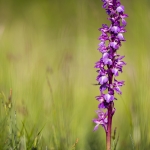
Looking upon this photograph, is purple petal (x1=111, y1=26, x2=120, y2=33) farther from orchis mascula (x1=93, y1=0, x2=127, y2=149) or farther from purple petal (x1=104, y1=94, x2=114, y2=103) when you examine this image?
purple petal (x1=104, y1=94, x2=114, y2=103)

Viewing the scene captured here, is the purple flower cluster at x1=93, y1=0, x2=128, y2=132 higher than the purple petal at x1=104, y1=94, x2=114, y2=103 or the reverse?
higher

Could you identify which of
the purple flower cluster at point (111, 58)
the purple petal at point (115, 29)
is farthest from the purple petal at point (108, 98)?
the purple petal at point (115, 29)

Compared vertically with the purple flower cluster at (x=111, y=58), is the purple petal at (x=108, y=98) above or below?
below

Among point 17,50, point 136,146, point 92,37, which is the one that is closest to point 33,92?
point 136,146

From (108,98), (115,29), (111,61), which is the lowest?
(108,98)

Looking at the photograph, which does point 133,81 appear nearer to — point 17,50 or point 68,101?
point 68,101

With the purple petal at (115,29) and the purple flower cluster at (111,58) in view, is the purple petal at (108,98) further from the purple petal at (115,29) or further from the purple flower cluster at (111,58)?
the purple petal at (115,29)

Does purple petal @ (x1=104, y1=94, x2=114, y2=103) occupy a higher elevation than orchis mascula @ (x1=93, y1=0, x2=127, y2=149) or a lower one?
lower

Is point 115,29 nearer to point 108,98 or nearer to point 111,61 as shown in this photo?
point 111,61

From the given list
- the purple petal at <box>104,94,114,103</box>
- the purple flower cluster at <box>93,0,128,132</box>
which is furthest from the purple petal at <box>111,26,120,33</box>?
the purple petal at <box>104,94,114,103</box>

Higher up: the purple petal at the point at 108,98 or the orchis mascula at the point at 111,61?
the orchis mascula at the point at 111,61

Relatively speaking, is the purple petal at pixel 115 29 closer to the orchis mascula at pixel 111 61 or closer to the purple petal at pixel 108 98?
the orchis mascula at pixel 111 61

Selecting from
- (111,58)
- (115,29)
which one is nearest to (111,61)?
(111,58)

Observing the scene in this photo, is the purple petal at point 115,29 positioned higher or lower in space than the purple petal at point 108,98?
higher
